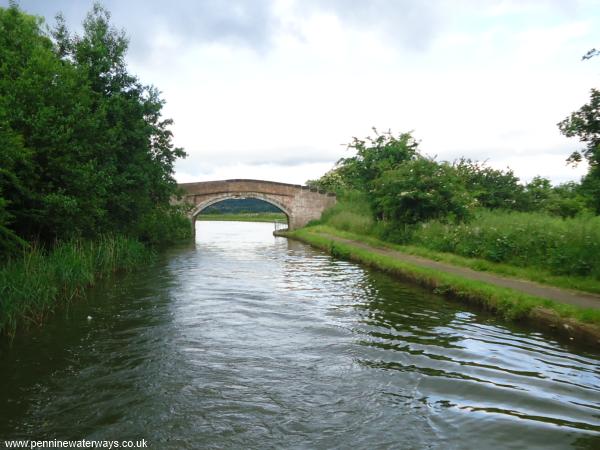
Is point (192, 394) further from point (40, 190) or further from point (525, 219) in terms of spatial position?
point (525, 219)

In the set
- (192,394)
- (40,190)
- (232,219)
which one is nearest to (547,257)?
A: (192,394)

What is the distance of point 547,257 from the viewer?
11609mm

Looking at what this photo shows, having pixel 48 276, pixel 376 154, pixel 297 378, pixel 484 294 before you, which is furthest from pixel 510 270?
pixel 376 154

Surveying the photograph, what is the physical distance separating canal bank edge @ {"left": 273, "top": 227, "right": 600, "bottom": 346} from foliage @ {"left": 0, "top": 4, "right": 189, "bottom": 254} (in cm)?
867

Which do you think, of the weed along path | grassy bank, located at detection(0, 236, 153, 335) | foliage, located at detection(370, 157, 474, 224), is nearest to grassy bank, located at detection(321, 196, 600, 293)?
the weed along path

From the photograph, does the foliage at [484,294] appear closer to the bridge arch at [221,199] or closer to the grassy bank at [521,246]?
the grassy bank at [521,246]

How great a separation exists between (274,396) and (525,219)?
1137 cm

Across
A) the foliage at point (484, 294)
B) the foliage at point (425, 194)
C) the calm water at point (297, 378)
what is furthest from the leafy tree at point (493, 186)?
the calm water at point (297, 378)

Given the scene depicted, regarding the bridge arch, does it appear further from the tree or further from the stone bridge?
the tree

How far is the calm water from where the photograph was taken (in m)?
4.73

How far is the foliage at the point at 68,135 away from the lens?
9789 millimetres

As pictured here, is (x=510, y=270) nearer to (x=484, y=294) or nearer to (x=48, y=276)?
(x=484, y=294)

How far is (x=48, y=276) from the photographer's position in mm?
9383

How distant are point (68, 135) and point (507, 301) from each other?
10.1m
